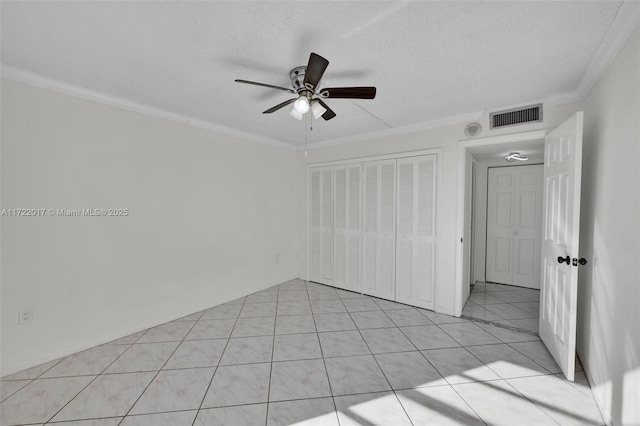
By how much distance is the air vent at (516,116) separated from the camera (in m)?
2.76

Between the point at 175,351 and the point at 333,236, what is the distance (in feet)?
8.64

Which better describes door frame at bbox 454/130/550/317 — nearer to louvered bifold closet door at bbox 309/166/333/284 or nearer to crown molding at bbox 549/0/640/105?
crown molding at bbox 549/0/640/105

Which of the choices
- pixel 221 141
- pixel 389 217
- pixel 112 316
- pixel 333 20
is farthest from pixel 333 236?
pixel 333 20

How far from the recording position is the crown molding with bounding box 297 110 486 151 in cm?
313

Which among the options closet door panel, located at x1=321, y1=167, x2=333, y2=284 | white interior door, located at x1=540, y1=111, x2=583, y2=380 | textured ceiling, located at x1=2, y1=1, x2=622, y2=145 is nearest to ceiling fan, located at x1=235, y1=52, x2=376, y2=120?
textured ceiling, located at x1=2, y1=1, x2=622, y2=145

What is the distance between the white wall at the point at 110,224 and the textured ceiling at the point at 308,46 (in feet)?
1.52

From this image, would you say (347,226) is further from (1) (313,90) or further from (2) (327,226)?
(1) (313,90)

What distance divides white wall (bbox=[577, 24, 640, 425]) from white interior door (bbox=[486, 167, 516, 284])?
8.18 feet

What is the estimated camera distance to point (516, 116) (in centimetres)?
287

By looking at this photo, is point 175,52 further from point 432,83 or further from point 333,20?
point 432,83

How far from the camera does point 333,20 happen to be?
5.13ft

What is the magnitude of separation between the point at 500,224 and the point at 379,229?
7.97ft

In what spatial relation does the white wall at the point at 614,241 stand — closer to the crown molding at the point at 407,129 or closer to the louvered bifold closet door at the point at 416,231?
the crown molding at the point at 407,129

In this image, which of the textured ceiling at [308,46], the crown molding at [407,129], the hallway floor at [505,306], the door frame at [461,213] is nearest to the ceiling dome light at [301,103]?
the textured ceiling at [308,46]
